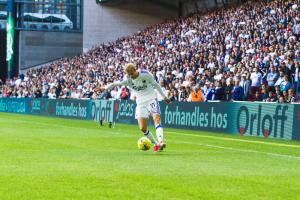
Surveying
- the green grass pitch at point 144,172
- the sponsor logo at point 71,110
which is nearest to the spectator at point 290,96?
the green grass pitch at point 144,172

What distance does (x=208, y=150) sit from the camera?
62.0 ft

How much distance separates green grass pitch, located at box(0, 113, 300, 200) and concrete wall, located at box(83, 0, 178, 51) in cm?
5061

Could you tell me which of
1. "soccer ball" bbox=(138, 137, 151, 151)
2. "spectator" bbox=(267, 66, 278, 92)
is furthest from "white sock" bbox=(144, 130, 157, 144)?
"spectator" bbox=(267, 66, 278, 92)

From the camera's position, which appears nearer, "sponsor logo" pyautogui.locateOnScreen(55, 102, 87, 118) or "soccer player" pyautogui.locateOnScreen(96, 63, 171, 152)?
"soccer player" pyautogui.locateOnScreen(96, 63, 171, 152)

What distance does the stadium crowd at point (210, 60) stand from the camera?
100ft

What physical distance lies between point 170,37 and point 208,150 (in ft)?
108

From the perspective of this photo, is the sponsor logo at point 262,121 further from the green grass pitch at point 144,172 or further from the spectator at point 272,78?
the green grass pitch at point 144,172

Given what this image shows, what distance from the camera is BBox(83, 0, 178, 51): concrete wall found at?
229 feet

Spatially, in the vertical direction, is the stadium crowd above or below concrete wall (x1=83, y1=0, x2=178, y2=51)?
below

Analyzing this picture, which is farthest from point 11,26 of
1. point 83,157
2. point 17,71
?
point 83,157

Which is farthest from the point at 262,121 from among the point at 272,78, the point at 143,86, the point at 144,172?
the point at 144,172

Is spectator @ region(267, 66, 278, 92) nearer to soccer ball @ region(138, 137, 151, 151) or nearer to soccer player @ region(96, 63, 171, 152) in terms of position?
soccer player @ region(96, 63, 171, 152)

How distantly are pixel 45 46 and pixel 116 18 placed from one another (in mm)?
8129

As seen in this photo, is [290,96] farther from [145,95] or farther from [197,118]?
[145,95]
